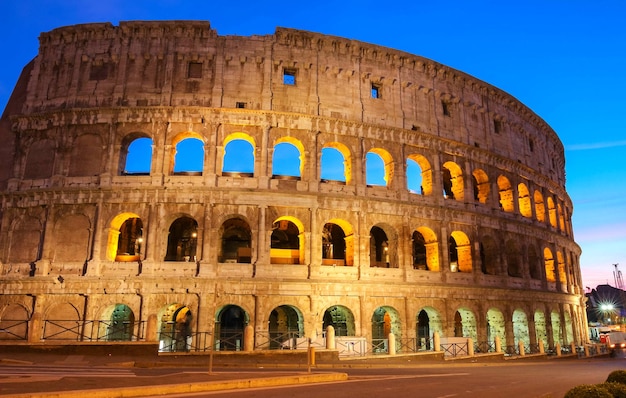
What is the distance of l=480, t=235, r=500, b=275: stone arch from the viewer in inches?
1194

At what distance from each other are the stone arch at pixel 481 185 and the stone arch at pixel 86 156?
72.7ft

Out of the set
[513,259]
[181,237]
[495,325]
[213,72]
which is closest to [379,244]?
[495,325]

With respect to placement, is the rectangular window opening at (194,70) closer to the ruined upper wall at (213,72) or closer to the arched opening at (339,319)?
the ruined upper wall at (213,72)

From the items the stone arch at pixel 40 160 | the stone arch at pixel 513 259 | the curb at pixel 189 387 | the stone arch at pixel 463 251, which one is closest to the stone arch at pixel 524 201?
the stone arch at pixel 513 259

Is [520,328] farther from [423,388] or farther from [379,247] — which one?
[423,388]

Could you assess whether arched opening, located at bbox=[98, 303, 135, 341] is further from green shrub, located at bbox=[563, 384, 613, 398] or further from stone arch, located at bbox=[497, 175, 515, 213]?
stone arch, located at bbox=[497, 175, 515, 213]

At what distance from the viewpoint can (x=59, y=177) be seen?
81.7 ft

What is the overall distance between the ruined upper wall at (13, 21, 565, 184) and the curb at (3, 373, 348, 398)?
1684 centimetres

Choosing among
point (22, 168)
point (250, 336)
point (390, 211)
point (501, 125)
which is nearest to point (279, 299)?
point (250, 336)

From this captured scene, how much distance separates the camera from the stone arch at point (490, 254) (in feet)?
99.5

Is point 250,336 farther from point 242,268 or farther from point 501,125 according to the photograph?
point 501,125

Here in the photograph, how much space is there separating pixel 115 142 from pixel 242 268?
9.20 m

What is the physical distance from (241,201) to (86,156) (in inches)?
329

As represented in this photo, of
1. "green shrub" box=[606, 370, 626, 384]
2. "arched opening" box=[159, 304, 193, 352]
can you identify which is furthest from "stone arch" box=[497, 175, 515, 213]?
"green shrub" box=[606, 370, 626, 384]
